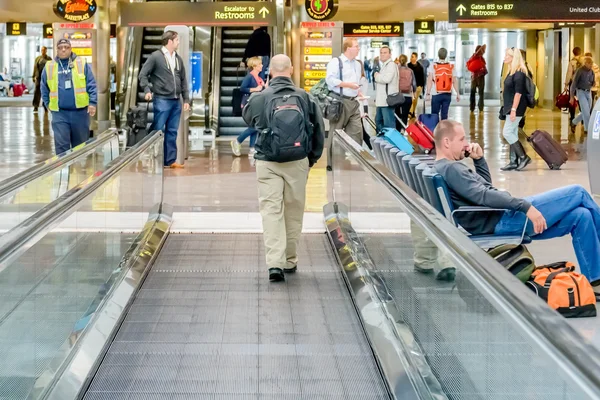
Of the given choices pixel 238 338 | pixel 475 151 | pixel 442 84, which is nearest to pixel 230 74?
pixel 442 84

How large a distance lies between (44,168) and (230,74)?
15.7m

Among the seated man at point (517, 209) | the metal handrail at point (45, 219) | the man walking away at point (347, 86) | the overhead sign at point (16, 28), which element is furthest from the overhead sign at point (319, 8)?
the overhead sign at point (16, 28)

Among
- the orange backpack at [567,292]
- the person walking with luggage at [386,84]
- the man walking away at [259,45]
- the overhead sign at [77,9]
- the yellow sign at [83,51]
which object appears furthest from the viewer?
the yellow sign at [83,51]

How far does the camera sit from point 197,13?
1561 centimetres

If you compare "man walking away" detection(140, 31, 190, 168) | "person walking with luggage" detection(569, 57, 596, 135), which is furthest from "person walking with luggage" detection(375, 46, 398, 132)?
"person walking with luggage" detection(569, 57, 596, 135)

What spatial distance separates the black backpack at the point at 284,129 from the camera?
6.20m

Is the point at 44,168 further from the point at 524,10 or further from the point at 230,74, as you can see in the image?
the point at 230,74

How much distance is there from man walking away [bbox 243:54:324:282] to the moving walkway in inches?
11.9

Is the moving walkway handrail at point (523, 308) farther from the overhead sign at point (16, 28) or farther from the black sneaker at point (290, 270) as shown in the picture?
the overhead sign at point (16, 28)

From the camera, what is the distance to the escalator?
19.2 metres

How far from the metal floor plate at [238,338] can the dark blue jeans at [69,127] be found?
346 cm

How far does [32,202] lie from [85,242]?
5.00 ft

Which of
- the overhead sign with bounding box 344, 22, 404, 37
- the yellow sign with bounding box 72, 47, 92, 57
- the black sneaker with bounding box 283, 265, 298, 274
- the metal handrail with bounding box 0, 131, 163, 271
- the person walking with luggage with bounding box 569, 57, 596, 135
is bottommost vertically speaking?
the black sneaker with bounding box 283, 265, 298, 274

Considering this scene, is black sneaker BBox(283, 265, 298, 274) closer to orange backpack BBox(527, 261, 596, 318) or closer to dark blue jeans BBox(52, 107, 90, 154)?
orange backpack BBox(527, 261, 596, 318)
